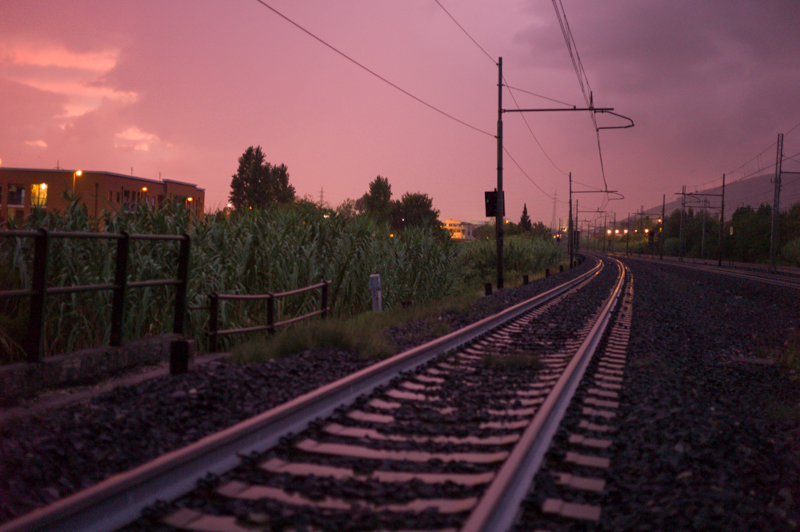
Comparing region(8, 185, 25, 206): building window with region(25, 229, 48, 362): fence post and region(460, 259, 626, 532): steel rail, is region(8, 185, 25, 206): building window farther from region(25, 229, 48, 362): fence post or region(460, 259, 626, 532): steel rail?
region(460, 259, 626, 532): steel rail

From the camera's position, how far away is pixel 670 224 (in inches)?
4518

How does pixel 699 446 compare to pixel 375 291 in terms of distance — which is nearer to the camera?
pixel 699 446

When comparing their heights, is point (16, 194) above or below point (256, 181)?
below

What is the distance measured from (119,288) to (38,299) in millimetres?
995

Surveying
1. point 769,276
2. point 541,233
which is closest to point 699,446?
point 769,276

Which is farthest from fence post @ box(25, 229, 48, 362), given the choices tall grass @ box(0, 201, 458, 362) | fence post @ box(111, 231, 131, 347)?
fence post @ box(111, 231, 131, 347)

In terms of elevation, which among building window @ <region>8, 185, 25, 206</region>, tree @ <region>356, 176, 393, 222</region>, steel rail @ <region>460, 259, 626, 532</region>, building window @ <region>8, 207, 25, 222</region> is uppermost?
tree @ <region>356, 176, 393, 222</region>

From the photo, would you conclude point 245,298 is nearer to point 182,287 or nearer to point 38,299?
point 182,287

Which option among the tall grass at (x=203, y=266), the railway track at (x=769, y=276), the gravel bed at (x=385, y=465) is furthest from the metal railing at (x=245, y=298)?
the railway track at (x=769, y=276)

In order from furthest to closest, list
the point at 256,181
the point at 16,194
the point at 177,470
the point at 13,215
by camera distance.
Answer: the point at 256,181
the point at 16,194
the point at 13,215
the point at 177,470

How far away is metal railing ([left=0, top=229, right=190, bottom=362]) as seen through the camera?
551cm

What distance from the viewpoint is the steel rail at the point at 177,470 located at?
270cm

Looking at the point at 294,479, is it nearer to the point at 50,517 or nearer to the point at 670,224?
the point at 50,517

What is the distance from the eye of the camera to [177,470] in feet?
11.1
